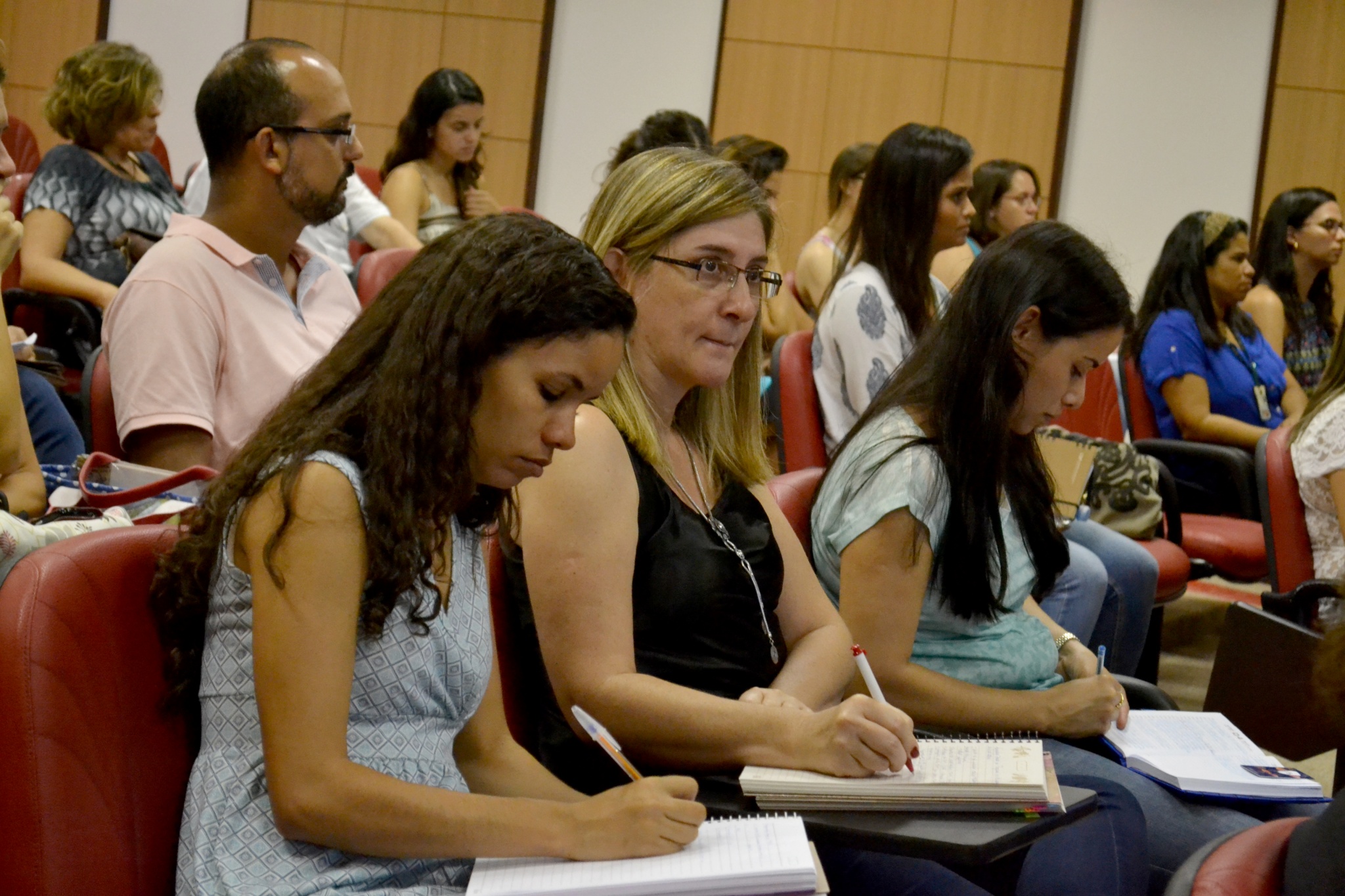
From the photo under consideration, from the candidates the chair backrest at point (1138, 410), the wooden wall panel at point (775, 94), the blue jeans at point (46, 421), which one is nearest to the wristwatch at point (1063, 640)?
the blue jeans at point (46, 421)

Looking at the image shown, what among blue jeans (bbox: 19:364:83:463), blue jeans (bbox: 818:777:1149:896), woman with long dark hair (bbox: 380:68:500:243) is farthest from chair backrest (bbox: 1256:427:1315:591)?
woman with long dark hair (bbox: 380:68:500:243)

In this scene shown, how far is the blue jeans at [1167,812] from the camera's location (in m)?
1.85

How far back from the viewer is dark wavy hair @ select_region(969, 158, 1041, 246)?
5.66 meters

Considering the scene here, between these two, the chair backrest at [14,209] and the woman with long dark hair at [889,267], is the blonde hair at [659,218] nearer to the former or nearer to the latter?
the woman with long dark hair at [889,267]

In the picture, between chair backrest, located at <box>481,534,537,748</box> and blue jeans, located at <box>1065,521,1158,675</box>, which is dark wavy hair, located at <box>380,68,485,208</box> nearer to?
blue jeans, located at <box>1065,521,1158,675</box>

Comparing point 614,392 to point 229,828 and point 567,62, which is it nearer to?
point 229,828

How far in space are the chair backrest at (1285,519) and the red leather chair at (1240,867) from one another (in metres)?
1.96

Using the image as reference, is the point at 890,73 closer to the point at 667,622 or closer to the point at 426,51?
the point at 426,51

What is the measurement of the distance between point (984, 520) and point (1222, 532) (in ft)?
7.06

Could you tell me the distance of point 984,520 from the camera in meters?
1.99

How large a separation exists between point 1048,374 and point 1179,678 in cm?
251

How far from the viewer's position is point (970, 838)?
128 cm

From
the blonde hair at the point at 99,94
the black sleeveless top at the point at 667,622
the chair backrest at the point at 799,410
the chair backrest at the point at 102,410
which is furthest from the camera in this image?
the blonde hair at the point at 99,94

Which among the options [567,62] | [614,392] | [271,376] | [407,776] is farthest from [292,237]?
[567,62]
